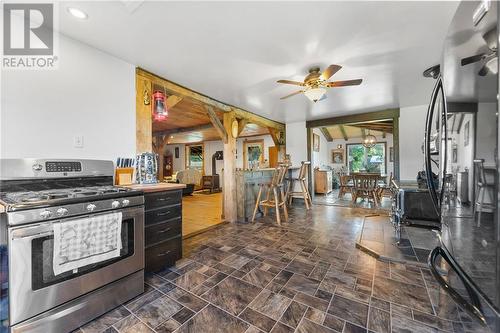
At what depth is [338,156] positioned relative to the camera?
10078 millimetres

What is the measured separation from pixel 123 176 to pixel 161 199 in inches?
21.0

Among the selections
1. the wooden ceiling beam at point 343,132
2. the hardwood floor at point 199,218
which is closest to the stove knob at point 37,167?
the hardwood floor at point 199,218

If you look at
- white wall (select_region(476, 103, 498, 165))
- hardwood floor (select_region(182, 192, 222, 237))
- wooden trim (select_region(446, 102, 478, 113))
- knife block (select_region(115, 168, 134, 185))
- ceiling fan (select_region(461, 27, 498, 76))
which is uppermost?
ceiling fan (select_region(461, 27, 498, 76))

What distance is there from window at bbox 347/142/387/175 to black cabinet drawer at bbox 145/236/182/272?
9390mm

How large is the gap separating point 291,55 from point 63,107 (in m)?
2.34

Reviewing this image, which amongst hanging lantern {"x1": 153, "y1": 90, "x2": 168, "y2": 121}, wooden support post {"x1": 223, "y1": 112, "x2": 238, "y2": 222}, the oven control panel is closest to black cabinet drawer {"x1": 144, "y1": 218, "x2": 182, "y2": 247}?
the oven control panel

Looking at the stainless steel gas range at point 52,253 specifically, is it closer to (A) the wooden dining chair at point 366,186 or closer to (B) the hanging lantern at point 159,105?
(B) the hanging lantern at point 159,105

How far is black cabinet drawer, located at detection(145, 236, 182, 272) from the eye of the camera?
203 cm

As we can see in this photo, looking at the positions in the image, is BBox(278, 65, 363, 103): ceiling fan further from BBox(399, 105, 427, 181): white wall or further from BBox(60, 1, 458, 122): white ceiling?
BBox(399, 105, 427, 181): white wall

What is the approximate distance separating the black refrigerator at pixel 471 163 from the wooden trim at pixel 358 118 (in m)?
4.50

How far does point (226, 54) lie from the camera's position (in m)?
2.30

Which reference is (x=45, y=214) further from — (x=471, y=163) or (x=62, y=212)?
(x=471, y=163)

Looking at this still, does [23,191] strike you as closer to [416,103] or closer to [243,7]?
[243,7]

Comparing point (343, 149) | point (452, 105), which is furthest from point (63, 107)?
point (343, 149)
